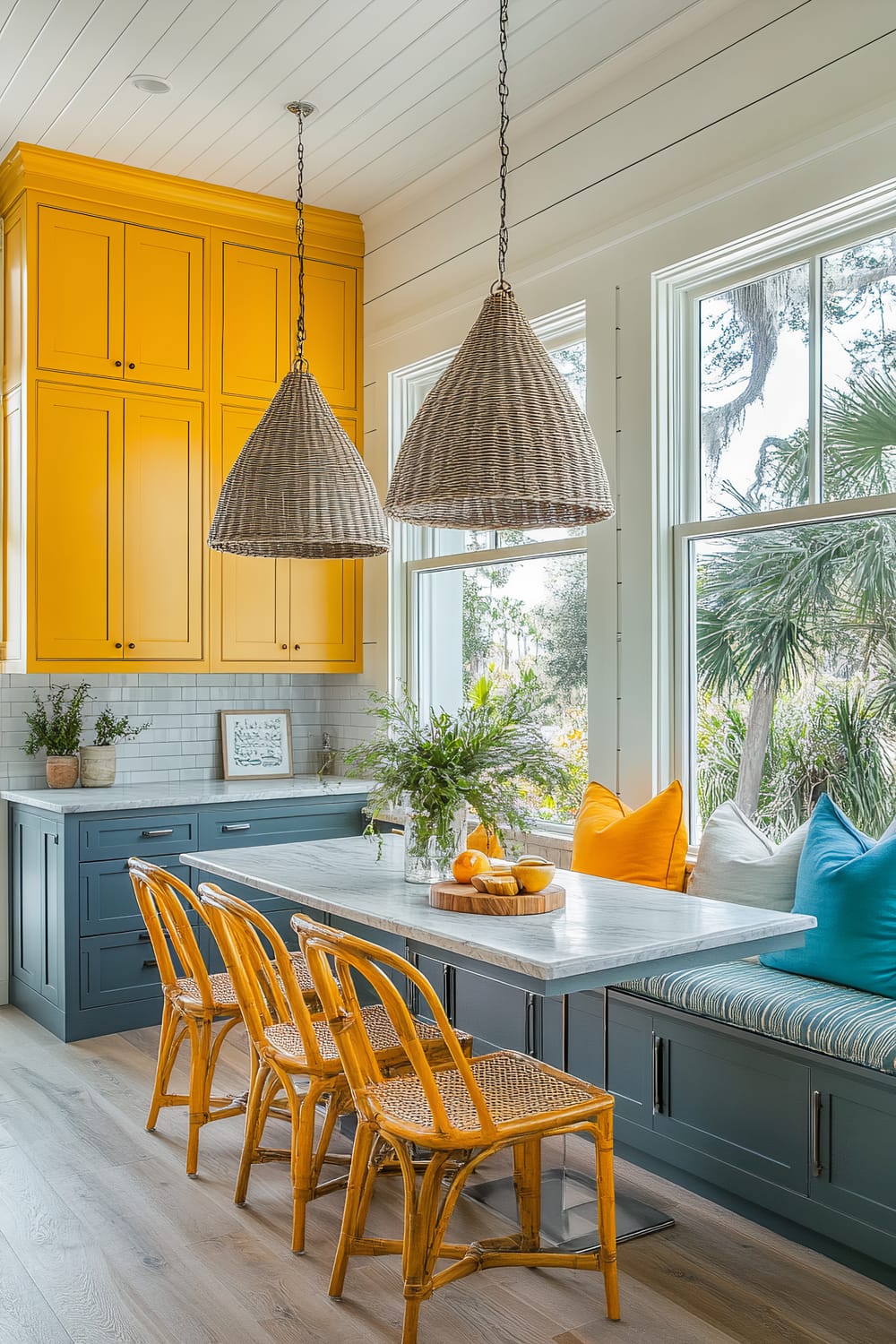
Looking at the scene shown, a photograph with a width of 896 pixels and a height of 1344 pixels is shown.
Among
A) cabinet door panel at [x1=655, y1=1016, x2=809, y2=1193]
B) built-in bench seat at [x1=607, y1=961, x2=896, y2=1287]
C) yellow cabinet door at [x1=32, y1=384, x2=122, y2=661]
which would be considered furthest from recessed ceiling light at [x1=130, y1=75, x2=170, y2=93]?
cabinet door panel at [x1=655, y1=1016, x2=809, y2=1193]

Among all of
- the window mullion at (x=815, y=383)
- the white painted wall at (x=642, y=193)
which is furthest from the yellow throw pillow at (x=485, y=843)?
the window mullion at (x=815, y=383)

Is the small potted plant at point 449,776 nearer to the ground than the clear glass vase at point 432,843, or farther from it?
farther from it

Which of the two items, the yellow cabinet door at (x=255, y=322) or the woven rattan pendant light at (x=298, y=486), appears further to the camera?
the yellow cabinet door at (x=255, y=322)

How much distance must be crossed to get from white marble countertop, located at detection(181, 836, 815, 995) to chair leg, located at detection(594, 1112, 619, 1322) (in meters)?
0.34

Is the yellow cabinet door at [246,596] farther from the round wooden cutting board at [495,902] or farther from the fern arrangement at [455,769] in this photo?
the round wooden cutting board at [495,902]

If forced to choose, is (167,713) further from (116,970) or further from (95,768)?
(116,970)

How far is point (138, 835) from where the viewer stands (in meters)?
4.45

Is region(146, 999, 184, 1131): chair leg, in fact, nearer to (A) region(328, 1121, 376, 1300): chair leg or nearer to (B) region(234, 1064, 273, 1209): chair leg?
(B) region(234, 1064, 273, 1209): chair leg

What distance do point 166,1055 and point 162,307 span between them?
9.91ft

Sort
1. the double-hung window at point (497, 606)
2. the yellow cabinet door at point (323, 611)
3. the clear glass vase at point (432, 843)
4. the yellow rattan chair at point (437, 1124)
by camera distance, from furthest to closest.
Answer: the yellow cabinet door at point (323, 611)
the double-hung window at point (497, 606)
the clear glass vase at point (432, 843)
the yellow rattan chair at point (437, 1124)

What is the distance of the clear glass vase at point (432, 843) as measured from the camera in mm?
3074

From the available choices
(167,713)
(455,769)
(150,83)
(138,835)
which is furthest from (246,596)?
(455,769)

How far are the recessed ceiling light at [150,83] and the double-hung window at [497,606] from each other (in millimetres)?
1466

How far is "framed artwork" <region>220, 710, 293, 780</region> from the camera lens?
5.27 m
